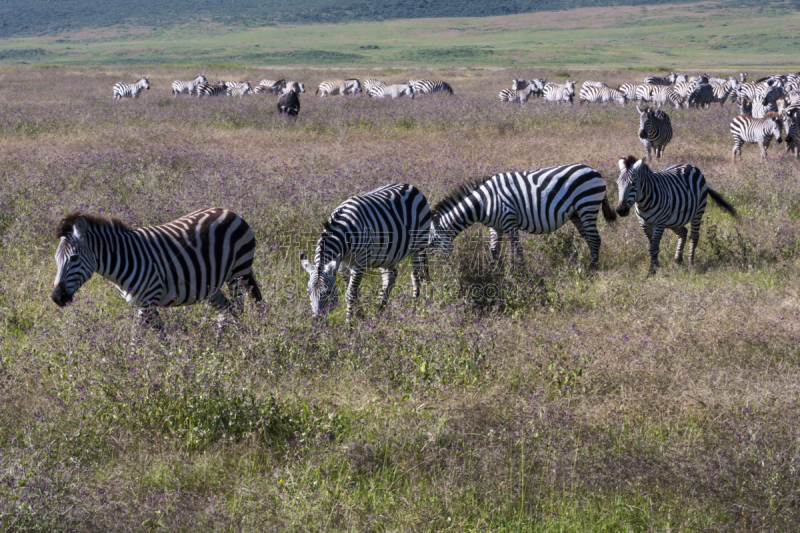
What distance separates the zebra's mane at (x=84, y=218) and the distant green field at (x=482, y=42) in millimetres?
72941

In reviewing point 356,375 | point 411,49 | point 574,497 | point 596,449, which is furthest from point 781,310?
point 411,49

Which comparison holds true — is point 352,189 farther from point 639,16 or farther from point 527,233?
point 639,16

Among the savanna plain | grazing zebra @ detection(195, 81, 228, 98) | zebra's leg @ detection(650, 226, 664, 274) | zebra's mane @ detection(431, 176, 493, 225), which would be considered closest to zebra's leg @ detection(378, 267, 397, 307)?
the savanna plain

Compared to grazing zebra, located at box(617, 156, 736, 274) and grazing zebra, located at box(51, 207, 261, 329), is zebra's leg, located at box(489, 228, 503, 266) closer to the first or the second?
grazing zebra, located at box(617, 156, 736, 274)

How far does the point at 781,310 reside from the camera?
21.4 ft

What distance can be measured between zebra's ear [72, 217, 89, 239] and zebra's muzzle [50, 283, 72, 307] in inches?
15.9

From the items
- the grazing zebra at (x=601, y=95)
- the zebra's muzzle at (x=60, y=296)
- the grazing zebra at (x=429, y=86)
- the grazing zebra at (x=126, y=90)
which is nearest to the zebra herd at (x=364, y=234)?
the zebra's muzzle at (x=60, y=296)

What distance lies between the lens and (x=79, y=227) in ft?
16.7

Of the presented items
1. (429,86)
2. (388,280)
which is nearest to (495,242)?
(388,280)

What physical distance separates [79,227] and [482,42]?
127 meters

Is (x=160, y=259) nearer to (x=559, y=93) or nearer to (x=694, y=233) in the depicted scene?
(x=694, y=233)

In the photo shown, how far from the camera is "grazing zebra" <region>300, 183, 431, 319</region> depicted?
18.7ft

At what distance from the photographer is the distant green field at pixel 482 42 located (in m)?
87.6

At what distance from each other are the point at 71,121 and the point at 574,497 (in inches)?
689
